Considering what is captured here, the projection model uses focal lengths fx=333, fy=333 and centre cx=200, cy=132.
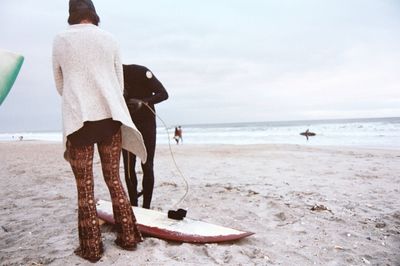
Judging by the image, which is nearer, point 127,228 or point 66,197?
point 127,228

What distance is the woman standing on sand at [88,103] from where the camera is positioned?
2121 millimetres

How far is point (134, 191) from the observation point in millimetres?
3496

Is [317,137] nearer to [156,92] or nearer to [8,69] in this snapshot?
[156,92]

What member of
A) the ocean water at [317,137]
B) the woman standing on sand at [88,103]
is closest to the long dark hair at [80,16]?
the woman standing on sand at [88,103]

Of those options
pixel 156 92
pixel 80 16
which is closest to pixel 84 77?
pixel 80 16

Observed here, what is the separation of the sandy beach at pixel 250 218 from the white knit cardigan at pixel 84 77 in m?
1.00

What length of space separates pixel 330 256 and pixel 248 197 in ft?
6.40

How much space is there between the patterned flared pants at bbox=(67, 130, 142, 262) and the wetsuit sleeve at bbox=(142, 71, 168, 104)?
0.79 metres

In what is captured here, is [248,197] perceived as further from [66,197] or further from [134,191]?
[66,197]

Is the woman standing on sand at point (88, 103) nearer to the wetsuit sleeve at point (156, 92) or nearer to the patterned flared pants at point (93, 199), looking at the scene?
the patterned flared pants at point (93, 199)

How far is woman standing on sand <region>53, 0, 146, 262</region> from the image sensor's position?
6.96 ft

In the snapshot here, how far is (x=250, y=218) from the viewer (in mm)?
3555

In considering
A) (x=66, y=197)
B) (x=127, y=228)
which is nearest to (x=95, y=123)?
(x=127, y=228)

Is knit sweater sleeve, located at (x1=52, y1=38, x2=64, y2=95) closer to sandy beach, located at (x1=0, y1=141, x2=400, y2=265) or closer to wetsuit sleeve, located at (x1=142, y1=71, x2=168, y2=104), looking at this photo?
wetsuit sleeve, located at (x1=142, y1=71, x2=168, y2=104)
